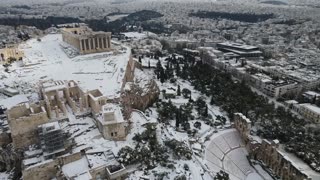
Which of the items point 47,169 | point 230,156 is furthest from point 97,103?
point 230,156

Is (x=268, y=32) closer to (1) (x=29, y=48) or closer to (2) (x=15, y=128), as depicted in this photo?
(1) (x=29, y=48)

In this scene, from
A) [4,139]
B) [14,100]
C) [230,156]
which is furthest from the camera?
[14,100]

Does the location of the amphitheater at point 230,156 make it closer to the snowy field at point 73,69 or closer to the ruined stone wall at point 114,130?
the ruined stone wall at point 114,130

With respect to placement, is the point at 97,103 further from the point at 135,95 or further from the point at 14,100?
the point at 14,100

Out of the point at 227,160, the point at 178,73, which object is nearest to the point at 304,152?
the point at 227,160

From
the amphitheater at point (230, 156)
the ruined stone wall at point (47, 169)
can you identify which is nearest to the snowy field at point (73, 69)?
the ruined stone wall at point (47, 169)
